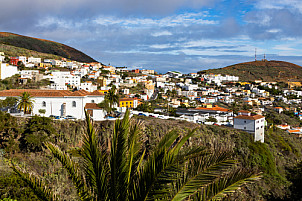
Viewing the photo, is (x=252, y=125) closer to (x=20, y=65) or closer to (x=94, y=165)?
(x=94, y=165)

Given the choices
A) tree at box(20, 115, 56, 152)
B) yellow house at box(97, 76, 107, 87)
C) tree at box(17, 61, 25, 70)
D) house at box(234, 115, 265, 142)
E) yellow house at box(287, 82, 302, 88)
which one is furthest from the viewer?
yellow house at box(287, 82, 302, 88)

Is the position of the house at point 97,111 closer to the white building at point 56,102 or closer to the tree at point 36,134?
the white building at point 56,102

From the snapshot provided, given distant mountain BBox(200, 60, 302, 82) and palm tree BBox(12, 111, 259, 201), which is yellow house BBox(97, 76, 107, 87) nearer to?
palm tree BBox(12, 111, 259, 201)

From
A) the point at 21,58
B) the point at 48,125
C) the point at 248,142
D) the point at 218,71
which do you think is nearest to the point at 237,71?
the point at 218,71

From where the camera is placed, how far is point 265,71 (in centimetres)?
17138

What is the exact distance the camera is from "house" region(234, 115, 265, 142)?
32.7 meters

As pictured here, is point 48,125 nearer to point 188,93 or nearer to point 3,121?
point 3,121

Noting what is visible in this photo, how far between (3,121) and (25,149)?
3127mm

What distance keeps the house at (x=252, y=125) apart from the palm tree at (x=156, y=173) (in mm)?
30606

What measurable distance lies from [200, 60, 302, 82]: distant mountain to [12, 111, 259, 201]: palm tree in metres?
157

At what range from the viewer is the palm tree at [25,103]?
26.3m

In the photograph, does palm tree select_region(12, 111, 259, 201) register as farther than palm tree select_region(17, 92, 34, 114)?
No

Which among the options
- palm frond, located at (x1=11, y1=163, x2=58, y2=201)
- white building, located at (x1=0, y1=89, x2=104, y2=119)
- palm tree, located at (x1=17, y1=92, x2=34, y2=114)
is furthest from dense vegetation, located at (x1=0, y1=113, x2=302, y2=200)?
white building, located at (x1=0, y1=89, x2=104, y2=119)

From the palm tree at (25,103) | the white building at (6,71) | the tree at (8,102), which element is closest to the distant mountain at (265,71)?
the white building at (6,71)
